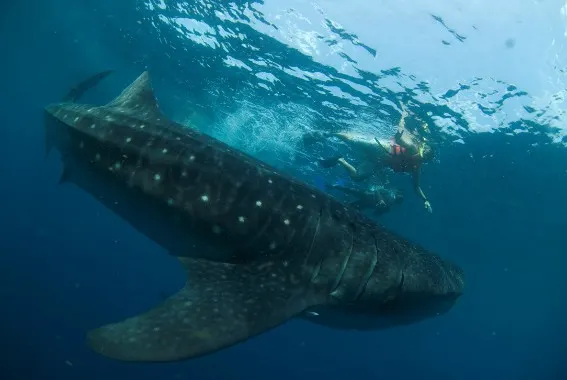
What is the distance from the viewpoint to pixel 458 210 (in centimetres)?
3028

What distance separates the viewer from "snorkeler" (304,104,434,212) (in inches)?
557

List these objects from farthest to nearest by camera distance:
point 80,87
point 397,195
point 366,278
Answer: point 397,195
point 80,87
point 366,278

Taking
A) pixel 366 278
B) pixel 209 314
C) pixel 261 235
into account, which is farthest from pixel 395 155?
pixel 209 314

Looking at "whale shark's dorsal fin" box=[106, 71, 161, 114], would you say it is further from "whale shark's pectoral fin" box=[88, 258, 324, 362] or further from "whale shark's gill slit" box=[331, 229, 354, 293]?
"whale shark's gill slit" box=[331, 229, 354, 293]

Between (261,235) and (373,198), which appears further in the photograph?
(373,198)

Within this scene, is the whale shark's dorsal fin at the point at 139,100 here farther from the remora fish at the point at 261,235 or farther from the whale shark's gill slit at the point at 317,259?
the whale shark's gill slit at the point at 317,259

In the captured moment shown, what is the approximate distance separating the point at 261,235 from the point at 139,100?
3314 millimetres

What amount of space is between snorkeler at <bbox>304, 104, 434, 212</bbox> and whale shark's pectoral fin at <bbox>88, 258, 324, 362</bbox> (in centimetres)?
889

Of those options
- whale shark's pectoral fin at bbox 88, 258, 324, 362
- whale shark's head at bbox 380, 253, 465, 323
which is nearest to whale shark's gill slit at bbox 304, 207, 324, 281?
whale shark's pectoral fin at bbox 88, 258, 324, 362

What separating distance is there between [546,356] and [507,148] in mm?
150614

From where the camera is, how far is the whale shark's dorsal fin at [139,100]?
597 cm

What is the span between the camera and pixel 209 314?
3.48 metres

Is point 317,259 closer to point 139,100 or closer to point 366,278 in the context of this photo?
point 366,278

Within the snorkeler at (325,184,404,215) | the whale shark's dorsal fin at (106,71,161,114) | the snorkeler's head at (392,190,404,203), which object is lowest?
the snorkeler at (325,184,404,215)
